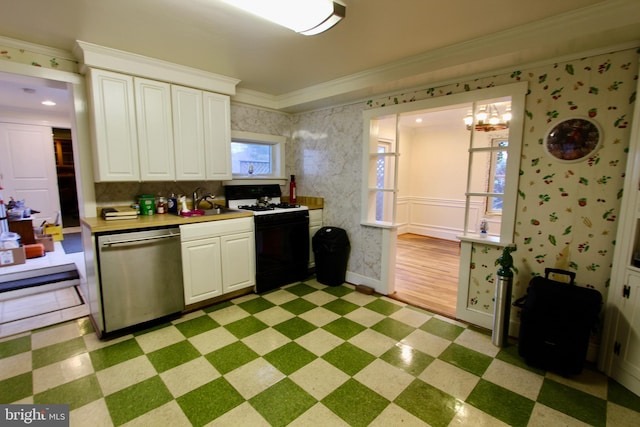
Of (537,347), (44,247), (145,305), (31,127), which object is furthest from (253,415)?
(31,127)

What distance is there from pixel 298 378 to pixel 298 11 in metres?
2.37

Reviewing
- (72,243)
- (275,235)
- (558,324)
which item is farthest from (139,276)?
(72,243)

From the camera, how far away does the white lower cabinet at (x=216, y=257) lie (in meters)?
2.85

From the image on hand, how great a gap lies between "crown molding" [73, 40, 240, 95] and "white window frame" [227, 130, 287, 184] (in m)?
0.60

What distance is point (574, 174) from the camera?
2.21 metres

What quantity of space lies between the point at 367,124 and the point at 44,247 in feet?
17.3

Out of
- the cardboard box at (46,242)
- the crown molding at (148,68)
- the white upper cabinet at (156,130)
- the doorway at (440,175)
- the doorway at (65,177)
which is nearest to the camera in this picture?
the crown molding at (148,68)

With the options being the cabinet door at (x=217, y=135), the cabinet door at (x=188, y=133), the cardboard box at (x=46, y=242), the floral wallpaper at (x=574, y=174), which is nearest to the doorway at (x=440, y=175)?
the floral wallpaper at (x=574, y=174)

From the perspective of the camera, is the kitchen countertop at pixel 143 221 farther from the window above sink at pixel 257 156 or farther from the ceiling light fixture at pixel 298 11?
the ceiling light fixture at pixel 298 11

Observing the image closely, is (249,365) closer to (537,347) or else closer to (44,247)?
(537,347)

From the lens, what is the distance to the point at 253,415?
1710mm

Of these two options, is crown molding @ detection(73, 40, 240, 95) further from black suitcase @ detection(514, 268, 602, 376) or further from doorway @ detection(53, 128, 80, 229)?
doorway @ detection(53, 128, 80, 229)

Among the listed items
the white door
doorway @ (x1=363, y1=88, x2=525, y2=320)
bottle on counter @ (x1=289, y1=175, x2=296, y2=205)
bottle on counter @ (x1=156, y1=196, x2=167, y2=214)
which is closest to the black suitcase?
doorway @ (x1=363, y1=88, x2=525, y2=320)

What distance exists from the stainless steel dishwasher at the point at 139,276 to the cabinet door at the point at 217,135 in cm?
91
